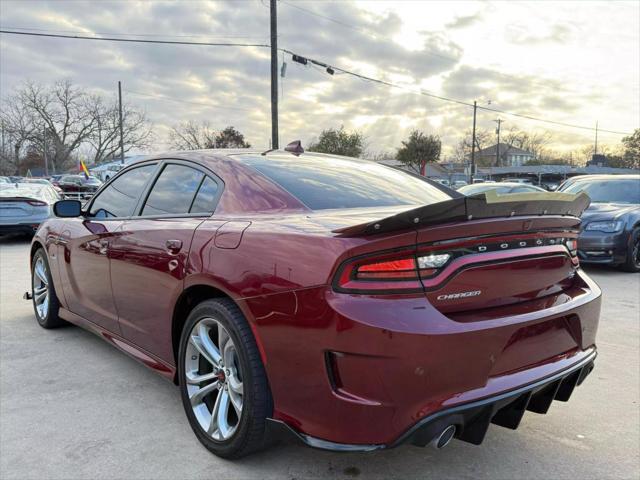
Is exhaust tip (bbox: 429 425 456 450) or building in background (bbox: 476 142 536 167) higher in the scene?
building in background (bbox: 476 142 536 167)

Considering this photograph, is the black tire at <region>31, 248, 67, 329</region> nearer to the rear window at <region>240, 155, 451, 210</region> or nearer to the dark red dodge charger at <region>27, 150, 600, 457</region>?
the dark red dodge charger at <region>27, 150, 600, 457</region>

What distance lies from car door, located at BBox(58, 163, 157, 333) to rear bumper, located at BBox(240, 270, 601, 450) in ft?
5.71

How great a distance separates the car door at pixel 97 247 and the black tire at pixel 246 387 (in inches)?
51.4

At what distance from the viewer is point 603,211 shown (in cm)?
782

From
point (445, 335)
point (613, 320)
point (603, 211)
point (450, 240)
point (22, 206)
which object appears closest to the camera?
point (445, 335)

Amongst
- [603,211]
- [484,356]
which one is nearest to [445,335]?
[484,356]

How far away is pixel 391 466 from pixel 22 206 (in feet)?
33.6

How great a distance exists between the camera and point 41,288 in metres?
4.59

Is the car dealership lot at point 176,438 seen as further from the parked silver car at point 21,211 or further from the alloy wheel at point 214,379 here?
the parked silver car at point 21,211

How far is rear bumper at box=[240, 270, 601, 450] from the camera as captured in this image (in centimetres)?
179

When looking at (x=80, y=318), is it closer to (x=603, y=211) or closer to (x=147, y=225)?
(x=147, y=225)

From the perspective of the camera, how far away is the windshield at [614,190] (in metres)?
8.46

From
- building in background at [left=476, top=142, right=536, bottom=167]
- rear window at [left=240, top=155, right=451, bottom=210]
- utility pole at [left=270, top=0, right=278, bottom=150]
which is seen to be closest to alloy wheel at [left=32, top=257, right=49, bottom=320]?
rear window at [left=240, top=155, right=451, bottom=210]

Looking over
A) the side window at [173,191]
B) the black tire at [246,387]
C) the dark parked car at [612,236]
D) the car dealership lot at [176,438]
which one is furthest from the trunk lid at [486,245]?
the dark parked car at [612,236]
